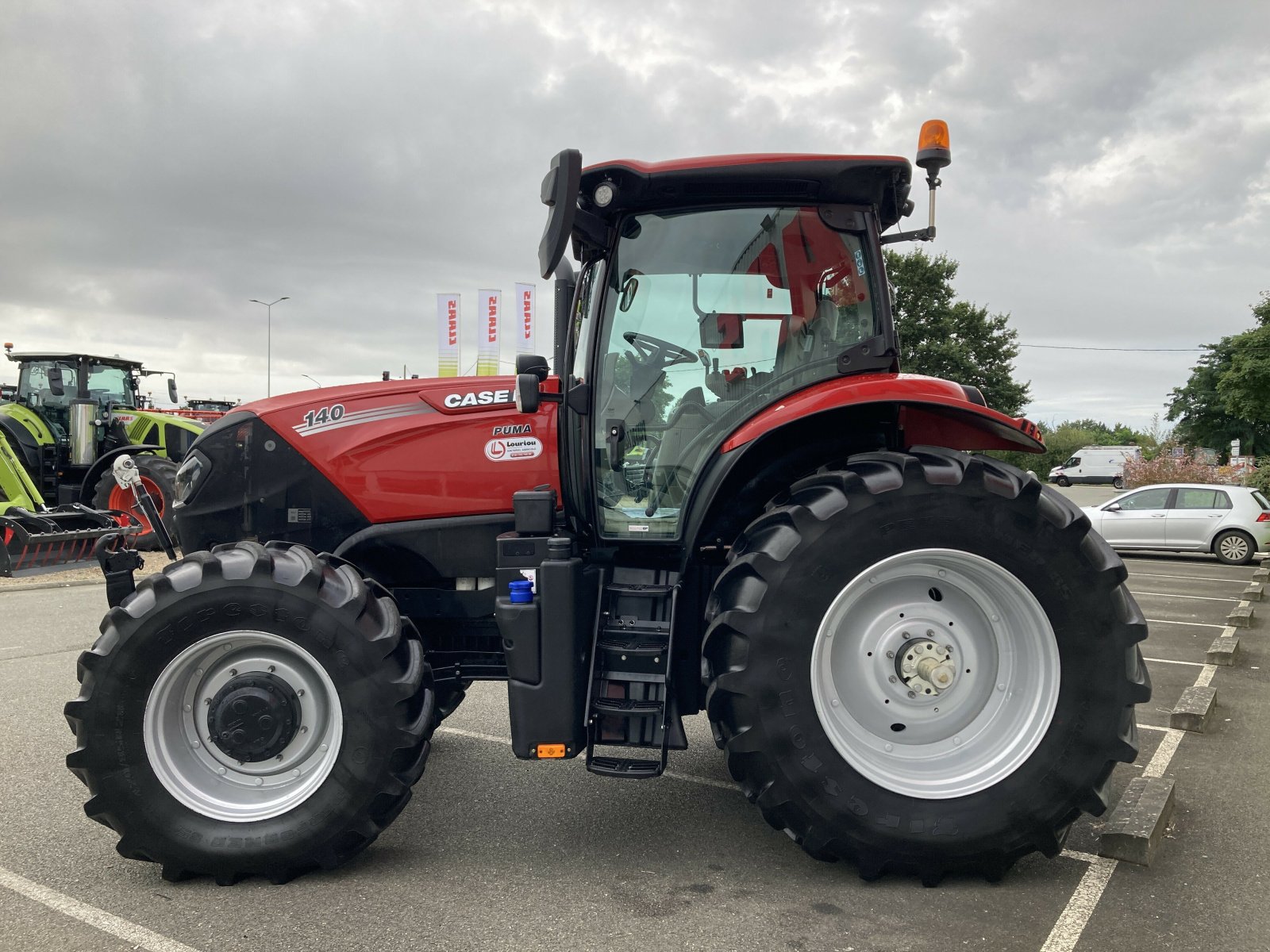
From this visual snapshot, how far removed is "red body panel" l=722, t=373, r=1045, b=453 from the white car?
1364 centimetres

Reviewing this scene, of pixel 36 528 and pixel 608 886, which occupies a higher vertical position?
pixel 36 528

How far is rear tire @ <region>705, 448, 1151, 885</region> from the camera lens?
10.4 ft

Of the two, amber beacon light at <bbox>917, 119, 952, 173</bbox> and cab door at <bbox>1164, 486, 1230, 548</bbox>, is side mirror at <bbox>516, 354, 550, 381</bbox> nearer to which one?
amber beacon light at <bbox>917, 119, 952, 173</bbox>

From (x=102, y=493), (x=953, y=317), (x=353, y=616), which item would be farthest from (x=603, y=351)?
(x=953, y=317)

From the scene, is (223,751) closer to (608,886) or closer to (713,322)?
(608,886)

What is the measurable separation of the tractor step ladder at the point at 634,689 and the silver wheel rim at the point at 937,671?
56 cm

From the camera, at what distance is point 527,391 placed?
361cm

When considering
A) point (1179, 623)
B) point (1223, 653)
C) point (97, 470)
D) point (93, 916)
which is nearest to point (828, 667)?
point (93, 916)

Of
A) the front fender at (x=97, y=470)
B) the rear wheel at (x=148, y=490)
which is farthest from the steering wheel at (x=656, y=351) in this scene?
the front fender at (x=97, y=470)

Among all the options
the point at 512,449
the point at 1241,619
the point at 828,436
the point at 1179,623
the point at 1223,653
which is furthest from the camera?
the point at 1179,623

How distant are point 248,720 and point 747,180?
106 inches

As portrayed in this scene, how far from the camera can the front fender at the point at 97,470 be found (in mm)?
13578

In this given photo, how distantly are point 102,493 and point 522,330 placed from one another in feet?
35.7

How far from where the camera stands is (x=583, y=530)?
3869 mm
